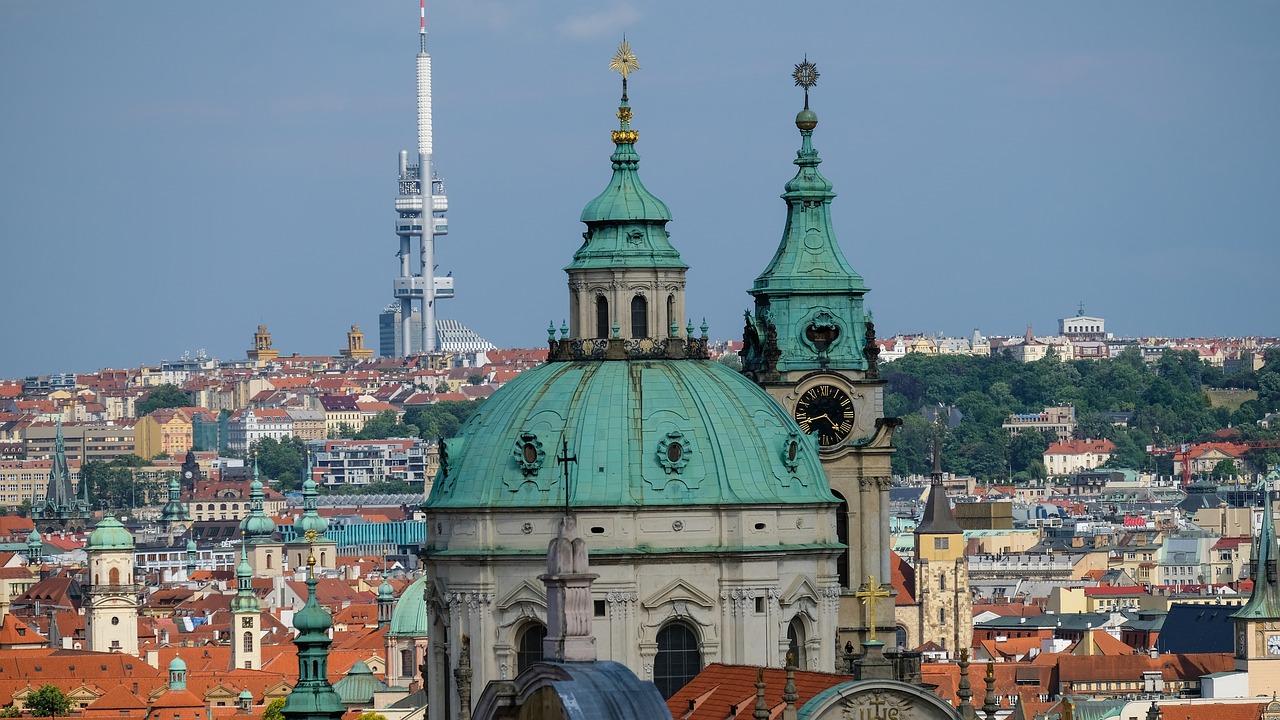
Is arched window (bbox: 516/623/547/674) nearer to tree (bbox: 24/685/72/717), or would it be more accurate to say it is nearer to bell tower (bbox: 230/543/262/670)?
tree (bbox: 24/685/72/717)

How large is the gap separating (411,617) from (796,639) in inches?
2063

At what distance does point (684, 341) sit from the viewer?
51.2m

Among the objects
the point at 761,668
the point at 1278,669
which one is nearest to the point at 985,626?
the point at 1278,669

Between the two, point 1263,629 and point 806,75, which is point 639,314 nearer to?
point 806,75

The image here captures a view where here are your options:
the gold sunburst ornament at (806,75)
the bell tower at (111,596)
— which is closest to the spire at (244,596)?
the bell tower at (111,596)

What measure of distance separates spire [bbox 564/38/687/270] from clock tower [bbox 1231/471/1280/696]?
54.3 metres

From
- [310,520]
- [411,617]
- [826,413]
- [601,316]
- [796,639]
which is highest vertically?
[601,316]

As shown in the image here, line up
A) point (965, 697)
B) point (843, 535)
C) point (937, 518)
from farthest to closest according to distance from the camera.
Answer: point (937, 518)
point (843, 535)
point (965, 697)

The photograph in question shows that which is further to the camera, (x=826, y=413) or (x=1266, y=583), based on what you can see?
(x=1266, y=583)

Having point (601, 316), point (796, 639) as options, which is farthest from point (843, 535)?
point (796, 639)

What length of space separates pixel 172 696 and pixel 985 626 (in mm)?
30654

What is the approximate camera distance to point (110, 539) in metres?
144

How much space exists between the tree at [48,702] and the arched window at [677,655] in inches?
2460

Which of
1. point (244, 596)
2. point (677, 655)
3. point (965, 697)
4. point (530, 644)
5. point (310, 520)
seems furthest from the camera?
point (310, 520)
